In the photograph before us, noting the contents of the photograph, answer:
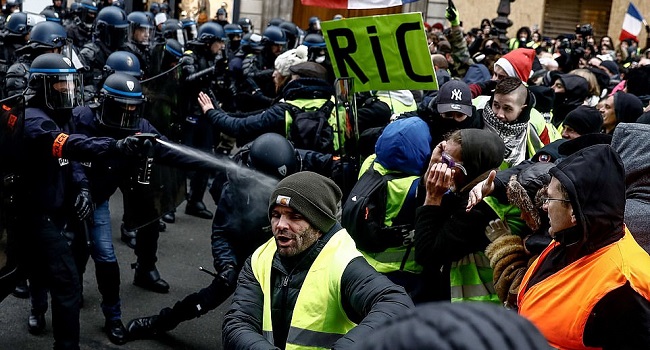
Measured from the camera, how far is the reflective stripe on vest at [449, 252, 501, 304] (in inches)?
156

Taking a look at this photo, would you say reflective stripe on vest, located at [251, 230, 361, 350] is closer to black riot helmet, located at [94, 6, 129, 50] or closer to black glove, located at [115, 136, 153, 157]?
black glove, located at [115, 136, 153, 157]

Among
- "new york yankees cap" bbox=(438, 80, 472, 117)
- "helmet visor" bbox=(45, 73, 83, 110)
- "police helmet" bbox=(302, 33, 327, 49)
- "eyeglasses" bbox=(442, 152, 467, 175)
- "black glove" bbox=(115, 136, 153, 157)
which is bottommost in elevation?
"police helmet" bbox=(302, 33, 327, 49)

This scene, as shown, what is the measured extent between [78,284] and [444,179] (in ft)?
8.39

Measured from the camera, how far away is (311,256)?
3049 mm

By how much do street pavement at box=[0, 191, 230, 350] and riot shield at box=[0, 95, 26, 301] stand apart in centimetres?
105

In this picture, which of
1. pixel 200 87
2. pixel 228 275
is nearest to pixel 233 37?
pixel 200 87

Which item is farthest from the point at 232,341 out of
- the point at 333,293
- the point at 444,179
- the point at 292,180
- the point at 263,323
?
the point at 444,179

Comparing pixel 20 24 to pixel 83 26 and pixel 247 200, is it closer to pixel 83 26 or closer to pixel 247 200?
pixel 83 26

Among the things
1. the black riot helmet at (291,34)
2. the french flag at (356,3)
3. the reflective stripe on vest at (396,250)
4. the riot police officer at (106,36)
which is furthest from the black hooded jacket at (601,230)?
the black riot helmet at (291,34)

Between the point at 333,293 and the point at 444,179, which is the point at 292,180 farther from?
the point at 444,179

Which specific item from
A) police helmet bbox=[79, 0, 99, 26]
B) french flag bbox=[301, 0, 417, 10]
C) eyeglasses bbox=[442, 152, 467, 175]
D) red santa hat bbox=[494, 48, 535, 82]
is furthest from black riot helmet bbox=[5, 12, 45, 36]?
eyeglasses bbox=[442, 152, 467, 175]

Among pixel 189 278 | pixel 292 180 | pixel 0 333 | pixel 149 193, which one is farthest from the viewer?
pixel 189 278

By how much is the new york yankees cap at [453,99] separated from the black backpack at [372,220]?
706mm

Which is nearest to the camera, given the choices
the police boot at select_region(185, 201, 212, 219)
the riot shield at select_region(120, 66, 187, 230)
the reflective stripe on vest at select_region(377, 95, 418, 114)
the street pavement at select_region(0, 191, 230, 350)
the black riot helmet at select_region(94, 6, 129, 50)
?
the street pavement at select_region(0, 191, 230, 350)
